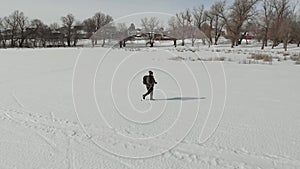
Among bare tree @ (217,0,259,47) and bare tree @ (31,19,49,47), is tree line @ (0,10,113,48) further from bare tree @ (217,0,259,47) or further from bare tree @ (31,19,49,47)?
bare tree @ (217,0,259,47)

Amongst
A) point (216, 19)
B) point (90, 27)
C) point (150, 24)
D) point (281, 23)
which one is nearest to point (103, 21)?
point (90, 27)

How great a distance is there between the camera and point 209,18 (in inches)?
2625

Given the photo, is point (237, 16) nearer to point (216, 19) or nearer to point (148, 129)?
point (216, 19)

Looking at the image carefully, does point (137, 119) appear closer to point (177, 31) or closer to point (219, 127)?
point (219, 127)

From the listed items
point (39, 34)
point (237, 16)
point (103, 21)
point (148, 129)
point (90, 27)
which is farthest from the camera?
point (39, 34)

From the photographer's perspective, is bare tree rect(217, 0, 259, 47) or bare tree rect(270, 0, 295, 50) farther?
bare tree rect(217, 0, 259, 47)

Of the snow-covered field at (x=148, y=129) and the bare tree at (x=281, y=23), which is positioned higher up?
the bare tree at (x=281, y=23)

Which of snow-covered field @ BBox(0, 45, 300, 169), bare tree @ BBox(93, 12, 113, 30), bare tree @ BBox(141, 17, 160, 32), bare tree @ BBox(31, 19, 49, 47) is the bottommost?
snow-covered field @ BBox(0, 45, 300, 169)

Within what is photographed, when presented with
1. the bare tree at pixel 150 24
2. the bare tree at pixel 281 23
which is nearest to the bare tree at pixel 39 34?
the bare tree at pixel 281 23

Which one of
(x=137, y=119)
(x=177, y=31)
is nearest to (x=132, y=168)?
(x=137, y=119)

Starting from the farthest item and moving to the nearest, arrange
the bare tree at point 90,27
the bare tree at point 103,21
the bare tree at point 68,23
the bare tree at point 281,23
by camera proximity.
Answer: the bare tree at point 68,23 → the bare tree at point 281,23 → the bare tree at point 90,27 → the bare tree at point 103,21

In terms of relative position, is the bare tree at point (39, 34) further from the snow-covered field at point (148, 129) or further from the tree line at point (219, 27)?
the snow-covered field at point (148, 129)

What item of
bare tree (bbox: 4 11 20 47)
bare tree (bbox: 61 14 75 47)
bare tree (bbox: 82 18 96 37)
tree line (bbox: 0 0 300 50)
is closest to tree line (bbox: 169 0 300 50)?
tree line (bbox: 0 0 300 50)

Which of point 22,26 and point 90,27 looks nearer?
point 90,27
